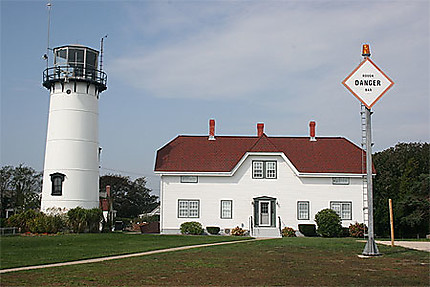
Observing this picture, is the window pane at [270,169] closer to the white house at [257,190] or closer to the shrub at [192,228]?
the white house at [257,190]

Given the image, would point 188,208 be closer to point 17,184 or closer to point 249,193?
point 249,193

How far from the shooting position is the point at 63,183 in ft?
100

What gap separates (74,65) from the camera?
3159 centimetres

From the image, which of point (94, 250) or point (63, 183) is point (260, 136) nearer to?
point (63, 183)

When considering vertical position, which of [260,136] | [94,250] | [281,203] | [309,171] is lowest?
[94,250]

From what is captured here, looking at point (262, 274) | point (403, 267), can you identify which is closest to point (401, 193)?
point (403, 267)

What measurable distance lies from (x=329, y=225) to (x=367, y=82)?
16.6m

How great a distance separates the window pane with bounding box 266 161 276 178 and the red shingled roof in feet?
3.13

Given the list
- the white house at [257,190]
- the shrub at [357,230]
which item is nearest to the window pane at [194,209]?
the white house at [257,190]

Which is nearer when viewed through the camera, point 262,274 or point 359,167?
point 262,274

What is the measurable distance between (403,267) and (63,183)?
22217mm

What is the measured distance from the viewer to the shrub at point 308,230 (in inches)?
1316

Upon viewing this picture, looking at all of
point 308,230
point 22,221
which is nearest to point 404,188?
point 308,230

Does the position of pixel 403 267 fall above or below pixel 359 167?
below
